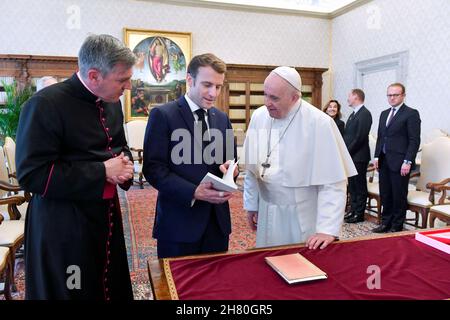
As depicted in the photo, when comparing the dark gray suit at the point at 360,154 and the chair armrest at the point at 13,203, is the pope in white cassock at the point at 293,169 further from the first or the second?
the dark gray suit at the point at 360,154

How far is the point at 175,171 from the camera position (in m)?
2.09

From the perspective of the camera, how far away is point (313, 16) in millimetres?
10711

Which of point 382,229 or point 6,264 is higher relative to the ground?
point 6,264

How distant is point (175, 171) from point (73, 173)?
0.61 m

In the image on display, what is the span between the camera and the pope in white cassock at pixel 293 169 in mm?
2176

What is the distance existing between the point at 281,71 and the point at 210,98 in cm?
45

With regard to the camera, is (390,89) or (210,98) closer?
(210,98)

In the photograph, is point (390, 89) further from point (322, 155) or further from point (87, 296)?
point (87, 296)

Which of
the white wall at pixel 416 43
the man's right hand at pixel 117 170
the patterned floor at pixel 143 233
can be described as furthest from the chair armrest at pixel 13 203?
the white wall at pixel 416 43

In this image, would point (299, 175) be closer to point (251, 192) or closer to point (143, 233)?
point (251, 192)

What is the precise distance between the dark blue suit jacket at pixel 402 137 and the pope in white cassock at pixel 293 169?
3.18 metres

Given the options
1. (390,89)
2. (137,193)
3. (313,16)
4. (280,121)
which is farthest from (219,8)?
(280,121)

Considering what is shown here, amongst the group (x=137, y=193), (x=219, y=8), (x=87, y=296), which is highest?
(x=219, y=8)

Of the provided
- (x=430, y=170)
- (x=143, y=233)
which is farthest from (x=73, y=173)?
(x=430, y=170)
